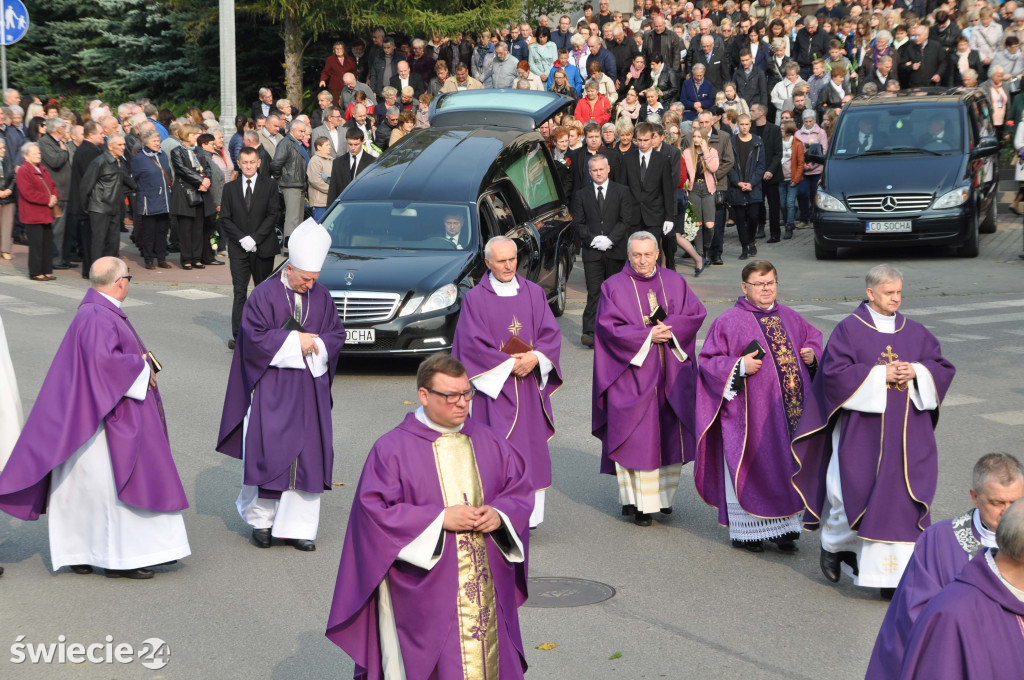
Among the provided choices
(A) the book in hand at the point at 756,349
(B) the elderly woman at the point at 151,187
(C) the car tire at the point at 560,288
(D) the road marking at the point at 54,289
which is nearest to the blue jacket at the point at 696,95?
(C) the car tire at the point at 560,288

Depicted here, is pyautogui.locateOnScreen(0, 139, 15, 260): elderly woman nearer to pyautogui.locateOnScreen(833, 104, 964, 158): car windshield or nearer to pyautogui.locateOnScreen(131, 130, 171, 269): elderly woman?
pyautogui.locateOnScreen(131, 130, 171, 269): elderly woman

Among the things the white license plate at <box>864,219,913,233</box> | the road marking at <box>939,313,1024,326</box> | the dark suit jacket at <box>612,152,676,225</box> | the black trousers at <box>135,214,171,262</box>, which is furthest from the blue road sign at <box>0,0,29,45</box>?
the road marking at <box>939,313,1024,326</box>

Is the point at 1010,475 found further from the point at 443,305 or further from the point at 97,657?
the point at 443,305

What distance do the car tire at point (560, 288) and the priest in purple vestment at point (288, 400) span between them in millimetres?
7755

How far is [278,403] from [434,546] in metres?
3.50

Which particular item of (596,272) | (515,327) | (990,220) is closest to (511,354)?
(515,327)

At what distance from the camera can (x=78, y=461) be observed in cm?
783

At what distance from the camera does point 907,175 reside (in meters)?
19.2

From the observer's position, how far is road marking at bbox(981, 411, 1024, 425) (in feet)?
37.3

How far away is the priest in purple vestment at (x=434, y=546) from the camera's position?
5184 millimetres

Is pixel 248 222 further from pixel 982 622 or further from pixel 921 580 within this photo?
pixel 982 622

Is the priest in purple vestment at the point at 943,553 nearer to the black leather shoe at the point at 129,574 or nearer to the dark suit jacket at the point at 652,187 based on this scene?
the black leather shoe at the point at 129,574

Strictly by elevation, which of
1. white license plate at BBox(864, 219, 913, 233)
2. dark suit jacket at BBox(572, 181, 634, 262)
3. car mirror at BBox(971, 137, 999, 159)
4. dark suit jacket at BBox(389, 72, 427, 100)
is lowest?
white license plate at BBox(864, 219, 913, 233)

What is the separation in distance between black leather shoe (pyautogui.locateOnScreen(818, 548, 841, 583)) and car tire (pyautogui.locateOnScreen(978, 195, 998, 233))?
14.9 meters
